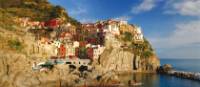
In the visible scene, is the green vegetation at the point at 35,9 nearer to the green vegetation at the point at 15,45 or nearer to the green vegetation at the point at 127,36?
the green vegetation at the point at 127,36

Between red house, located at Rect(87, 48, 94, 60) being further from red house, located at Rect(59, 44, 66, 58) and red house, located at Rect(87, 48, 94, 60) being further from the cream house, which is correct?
the cream house

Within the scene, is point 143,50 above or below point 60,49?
below

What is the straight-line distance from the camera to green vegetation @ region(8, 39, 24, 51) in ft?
262

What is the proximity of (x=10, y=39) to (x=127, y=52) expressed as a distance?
55100 mm

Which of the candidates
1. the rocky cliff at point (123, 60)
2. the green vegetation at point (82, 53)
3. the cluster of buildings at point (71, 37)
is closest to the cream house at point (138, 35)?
the cluster of buildings at point (71, 37)

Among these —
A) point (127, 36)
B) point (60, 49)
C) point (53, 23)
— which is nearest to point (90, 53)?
point (60, 49)

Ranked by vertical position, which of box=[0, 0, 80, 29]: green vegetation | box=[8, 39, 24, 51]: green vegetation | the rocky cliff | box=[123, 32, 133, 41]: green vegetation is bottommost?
the rocky cliff

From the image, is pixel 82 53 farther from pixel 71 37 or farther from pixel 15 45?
pixel 15 45

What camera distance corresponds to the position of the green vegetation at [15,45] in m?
79.8

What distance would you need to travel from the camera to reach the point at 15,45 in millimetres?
81875

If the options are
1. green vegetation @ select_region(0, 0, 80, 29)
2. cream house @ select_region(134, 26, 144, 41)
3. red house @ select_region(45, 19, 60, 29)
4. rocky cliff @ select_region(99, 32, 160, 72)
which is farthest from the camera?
cream house @ select_region(134, 26, 144, 41)

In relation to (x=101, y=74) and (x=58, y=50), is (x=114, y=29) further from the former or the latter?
(x=101, y=74)

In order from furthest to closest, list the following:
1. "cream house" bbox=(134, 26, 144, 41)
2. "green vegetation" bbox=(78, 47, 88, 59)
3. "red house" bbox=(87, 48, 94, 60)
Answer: "cream house" bbox=(134, 26, 144, 41) < "green vegetation" bbox=(78, 47, 88, 59) < "red house" bbox=(87, 48, 94, 60)

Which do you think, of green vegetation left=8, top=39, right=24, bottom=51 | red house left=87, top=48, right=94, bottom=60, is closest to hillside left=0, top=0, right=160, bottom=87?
green vegetation left=8, top=39, right=24, bottom=51
